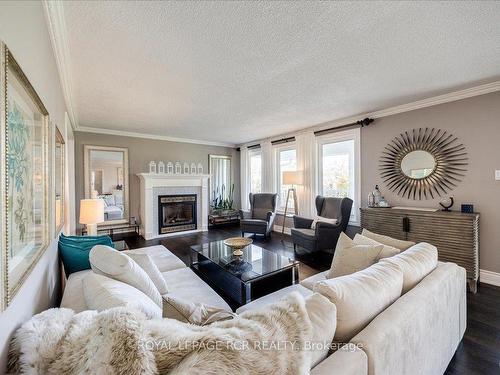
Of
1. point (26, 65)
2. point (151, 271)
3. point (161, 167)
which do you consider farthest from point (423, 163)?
point (161, 167)

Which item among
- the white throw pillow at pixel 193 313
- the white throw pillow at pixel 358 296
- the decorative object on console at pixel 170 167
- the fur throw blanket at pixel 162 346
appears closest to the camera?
the fur throw blanket at pixel 162 346

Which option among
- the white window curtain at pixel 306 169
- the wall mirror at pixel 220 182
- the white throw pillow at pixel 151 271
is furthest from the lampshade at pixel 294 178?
the white throw pillow at pixel 151 271

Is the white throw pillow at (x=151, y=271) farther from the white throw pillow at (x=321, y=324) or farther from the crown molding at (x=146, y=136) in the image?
the crown molding at (x=146, y=136)

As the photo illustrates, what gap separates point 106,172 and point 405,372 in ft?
18.2

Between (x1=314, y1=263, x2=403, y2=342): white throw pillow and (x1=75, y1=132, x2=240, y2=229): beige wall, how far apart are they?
5245mm

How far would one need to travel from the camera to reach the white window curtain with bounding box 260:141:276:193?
5.73m

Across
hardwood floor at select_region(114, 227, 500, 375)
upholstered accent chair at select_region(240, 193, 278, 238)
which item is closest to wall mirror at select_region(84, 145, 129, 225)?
hardwood floor at select_region(114, 227, 500, 375)

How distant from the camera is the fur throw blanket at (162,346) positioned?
2.01 feet

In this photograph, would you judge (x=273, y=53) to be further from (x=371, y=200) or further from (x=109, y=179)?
(x=109, y=179)

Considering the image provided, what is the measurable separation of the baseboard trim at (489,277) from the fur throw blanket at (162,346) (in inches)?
136

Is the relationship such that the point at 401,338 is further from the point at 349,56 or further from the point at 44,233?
the point at 349,56

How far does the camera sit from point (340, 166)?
4.41 metres

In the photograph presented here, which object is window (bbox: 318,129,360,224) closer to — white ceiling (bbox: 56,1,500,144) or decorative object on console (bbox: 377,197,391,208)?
decorative object on console (bbox: 377,197,391,208)

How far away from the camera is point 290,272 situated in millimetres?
2508
